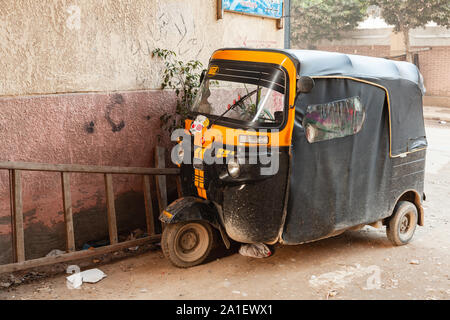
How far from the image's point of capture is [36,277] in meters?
4.54

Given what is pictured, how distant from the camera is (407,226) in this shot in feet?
18.5

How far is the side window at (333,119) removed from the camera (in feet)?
14.5

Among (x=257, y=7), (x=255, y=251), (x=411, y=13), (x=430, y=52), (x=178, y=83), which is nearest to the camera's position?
(x=255, y=251)

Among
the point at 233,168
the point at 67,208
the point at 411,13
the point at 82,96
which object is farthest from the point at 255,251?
the point at 411,13

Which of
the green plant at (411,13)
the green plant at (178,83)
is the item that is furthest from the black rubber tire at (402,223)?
the green plant at (411,13)

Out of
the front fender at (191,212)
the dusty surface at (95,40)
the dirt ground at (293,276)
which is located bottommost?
the dirt ground at (293,276)

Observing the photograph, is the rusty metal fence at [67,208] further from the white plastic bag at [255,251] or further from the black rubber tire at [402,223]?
the black rubber tire at [402,223]

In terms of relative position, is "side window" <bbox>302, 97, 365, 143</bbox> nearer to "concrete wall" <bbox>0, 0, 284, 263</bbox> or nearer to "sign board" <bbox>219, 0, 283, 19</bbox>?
"concrete wall" <bbox>0, 0, 284, 263</bbox>

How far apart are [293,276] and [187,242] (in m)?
1.15

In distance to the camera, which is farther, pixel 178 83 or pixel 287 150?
pixel 178 83

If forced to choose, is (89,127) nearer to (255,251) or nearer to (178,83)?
(178,83)

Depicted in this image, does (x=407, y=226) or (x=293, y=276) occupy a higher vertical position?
(x=407, y=226)

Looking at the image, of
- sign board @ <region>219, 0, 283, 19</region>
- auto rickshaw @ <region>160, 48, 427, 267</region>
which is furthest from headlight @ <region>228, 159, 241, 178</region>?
sign board @ <region>219, 0, 283, 19</region>

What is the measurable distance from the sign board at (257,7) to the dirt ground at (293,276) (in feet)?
12.1
